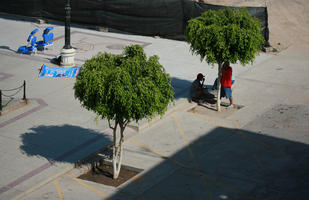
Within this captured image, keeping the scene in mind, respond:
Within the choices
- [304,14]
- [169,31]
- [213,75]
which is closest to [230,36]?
[213,75]

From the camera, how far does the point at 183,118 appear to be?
18.3 metres

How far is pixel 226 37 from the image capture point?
17625 millimetres

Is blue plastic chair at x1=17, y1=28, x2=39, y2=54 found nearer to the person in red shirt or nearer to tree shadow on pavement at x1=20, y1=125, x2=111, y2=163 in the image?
tree shadow on pavement at x1=20, y1=125, x2=111, y2=163

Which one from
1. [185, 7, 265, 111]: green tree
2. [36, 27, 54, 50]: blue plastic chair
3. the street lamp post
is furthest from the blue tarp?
[185, 7, 265, 111]: green tree

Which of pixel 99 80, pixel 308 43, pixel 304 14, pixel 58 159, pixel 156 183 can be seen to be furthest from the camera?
pixel 304 14

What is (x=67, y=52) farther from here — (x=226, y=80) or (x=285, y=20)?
(x=285, y=20)

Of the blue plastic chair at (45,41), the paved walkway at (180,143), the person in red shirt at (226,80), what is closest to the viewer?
the paved walkway at (180,143)

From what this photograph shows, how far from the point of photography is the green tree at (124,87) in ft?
41.5

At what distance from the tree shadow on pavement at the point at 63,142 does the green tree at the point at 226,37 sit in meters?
4.47

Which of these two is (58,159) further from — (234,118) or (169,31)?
(169,31)

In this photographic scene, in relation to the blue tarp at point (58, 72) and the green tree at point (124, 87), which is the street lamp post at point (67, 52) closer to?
the blue tarp at point (58, 72)

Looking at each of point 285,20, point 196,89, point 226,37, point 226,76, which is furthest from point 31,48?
point 285,20

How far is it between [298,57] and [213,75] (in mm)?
5294

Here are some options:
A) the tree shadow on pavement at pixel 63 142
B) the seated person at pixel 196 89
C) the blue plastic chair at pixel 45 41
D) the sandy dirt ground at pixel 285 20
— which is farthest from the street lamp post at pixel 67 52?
the sandy dirt ground at pixel 285 20
